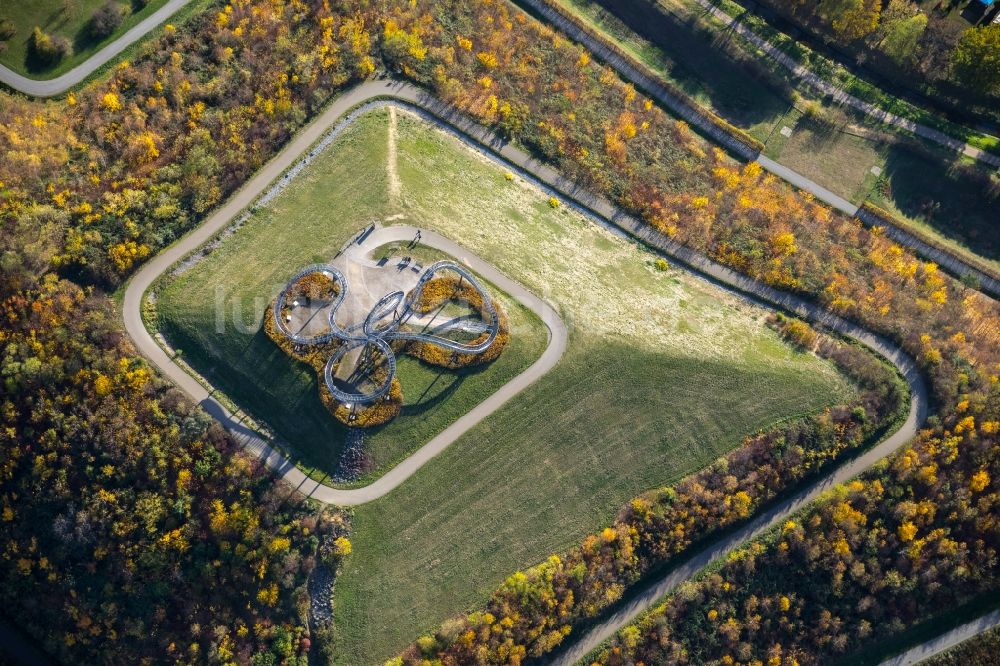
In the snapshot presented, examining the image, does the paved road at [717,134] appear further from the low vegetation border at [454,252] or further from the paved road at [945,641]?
the paved road at [945,641]

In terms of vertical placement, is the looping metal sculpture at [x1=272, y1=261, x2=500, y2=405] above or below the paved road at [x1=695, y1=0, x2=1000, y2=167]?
below

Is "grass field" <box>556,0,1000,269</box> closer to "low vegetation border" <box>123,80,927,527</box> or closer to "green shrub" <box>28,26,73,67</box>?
"low vegetation border" <box>123,80,927,527</box>

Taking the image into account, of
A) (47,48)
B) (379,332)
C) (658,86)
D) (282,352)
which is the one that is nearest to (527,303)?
(379,332)

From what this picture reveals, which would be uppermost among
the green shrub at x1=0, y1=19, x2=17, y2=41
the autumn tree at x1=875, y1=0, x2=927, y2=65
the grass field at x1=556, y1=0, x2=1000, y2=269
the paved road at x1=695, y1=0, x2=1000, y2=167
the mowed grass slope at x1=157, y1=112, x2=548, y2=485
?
the autumn tree at x1=875, y1=0, x2=927, y2=65

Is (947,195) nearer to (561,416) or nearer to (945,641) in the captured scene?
(945,641)

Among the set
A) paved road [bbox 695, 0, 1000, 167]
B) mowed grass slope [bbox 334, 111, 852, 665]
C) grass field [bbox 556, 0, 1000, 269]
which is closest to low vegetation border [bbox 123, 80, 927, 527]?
mowed grass slope [bbox 334, 111, 852, 665]

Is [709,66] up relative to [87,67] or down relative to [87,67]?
up

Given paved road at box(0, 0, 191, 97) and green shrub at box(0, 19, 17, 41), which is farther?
green shrub at box(0, 19, 17, 41)

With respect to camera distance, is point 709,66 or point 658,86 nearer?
point 658,86
